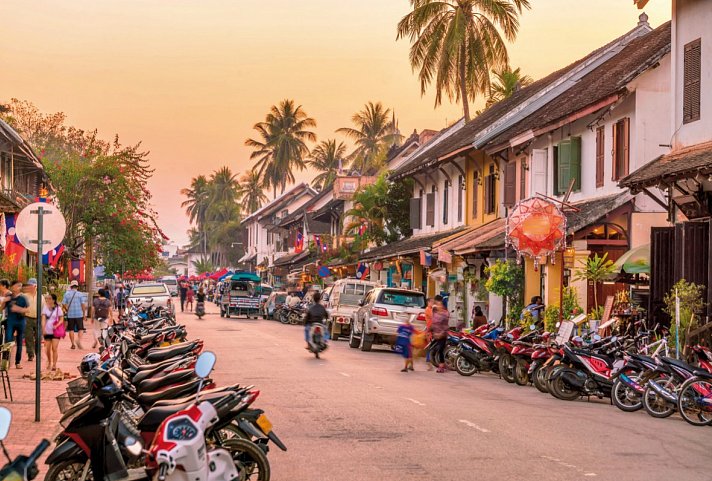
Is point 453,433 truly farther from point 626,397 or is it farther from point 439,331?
point 439,331

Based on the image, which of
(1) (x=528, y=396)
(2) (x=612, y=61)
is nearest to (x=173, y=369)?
(1) (x=528, y=396)

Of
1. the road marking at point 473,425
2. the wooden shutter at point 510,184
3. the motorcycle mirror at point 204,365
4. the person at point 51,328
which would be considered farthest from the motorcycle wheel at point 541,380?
the wooden shutter at point 510,184

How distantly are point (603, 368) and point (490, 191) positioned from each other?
66.6ft

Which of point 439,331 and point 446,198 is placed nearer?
point 439,331

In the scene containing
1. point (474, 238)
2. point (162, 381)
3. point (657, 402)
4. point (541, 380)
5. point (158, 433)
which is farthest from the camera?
point (474, 238)

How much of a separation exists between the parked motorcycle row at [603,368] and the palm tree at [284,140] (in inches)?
2925

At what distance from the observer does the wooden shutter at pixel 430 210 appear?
46.2m

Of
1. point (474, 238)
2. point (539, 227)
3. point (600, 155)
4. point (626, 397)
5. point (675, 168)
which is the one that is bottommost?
point (626, 397)

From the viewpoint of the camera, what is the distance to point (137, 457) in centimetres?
858

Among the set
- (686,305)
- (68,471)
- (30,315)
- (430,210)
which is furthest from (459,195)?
(68,471)

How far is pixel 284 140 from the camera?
9712 cm

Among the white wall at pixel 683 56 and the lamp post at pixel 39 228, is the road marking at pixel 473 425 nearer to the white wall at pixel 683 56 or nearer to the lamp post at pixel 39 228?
the lamp post at pixel 39 228

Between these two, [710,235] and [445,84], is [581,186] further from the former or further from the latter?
[445,84]

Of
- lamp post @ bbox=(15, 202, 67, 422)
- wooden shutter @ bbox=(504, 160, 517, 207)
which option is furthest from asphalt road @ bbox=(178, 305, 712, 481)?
wooden shutter @ bbox=(504, 160, 517, 207)
